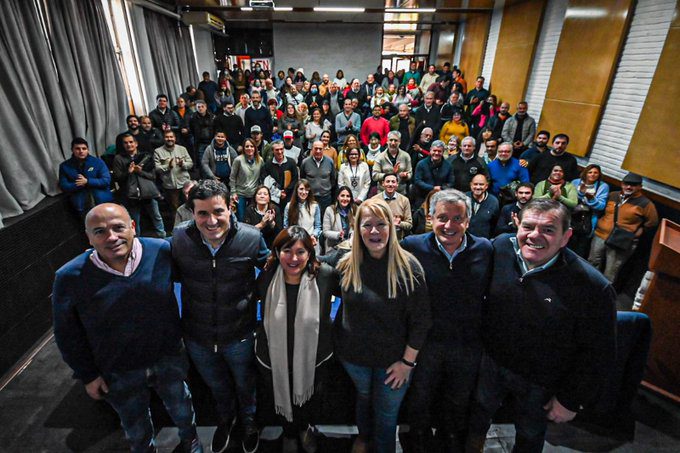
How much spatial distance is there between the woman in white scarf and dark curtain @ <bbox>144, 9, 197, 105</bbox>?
7.49m

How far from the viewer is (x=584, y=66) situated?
5258 millimetres

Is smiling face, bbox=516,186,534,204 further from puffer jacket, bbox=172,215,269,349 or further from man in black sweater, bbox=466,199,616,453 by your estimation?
puffer jacket, bbox=172,215,269,349

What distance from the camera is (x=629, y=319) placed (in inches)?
82.4

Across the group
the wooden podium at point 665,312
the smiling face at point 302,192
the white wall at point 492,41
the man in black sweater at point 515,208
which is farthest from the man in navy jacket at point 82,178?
the white wall at point 492,41

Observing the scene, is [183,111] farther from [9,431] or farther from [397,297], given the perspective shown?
[397,297]

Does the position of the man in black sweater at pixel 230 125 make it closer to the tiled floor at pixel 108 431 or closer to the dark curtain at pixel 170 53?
the dark curtain at pixel 170 53

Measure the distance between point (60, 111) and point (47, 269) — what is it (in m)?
1.95

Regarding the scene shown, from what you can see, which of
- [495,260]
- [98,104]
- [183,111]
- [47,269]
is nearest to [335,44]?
[183,111]

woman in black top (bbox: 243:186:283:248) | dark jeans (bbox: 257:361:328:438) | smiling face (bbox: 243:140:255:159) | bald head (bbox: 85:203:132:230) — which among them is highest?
bald head (bbox: 85:203:132:230)

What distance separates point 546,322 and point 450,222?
0.68 meters

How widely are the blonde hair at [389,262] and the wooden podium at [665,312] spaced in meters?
2.05

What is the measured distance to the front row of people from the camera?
160cm

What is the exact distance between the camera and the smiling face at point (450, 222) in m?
1.67

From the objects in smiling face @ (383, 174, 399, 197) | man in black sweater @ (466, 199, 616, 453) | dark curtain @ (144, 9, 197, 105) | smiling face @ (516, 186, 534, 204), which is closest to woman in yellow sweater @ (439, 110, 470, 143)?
smiling face @ (516, 186, 534, 204)
